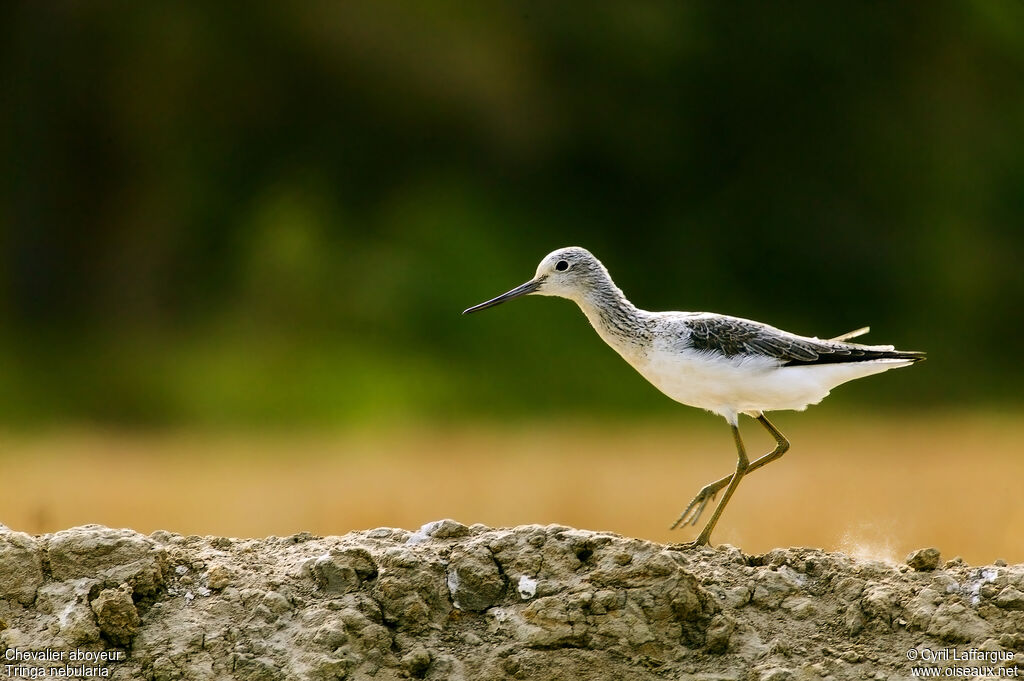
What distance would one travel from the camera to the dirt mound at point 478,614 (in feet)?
13.9

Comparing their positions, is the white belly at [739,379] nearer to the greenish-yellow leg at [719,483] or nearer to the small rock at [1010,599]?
the greenish-yellow leg at [719,483]

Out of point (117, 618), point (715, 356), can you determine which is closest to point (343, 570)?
point (117, 618)

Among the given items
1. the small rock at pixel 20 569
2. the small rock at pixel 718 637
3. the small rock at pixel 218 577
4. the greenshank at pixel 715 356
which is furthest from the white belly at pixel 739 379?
the small rock at pixel 20 569

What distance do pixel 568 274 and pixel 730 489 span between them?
4.19ft

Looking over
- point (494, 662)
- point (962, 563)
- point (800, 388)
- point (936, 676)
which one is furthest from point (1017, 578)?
point (494, 662)

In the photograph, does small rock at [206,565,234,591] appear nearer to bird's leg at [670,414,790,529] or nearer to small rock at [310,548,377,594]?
small rock at [310,548,377,594]

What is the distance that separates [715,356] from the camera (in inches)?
201

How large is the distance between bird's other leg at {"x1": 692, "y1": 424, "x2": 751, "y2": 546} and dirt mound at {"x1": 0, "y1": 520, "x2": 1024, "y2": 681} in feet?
1.26

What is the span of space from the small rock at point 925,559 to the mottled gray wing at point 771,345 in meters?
1.00

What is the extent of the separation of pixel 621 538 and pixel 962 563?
1528mm

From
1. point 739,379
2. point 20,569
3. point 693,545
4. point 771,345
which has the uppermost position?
point 771,345

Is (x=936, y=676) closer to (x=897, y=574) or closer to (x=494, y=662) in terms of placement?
(x=897, y=574)

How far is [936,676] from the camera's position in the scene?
169 inches

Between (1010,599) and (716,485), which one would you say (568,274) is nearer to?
(716,485)
